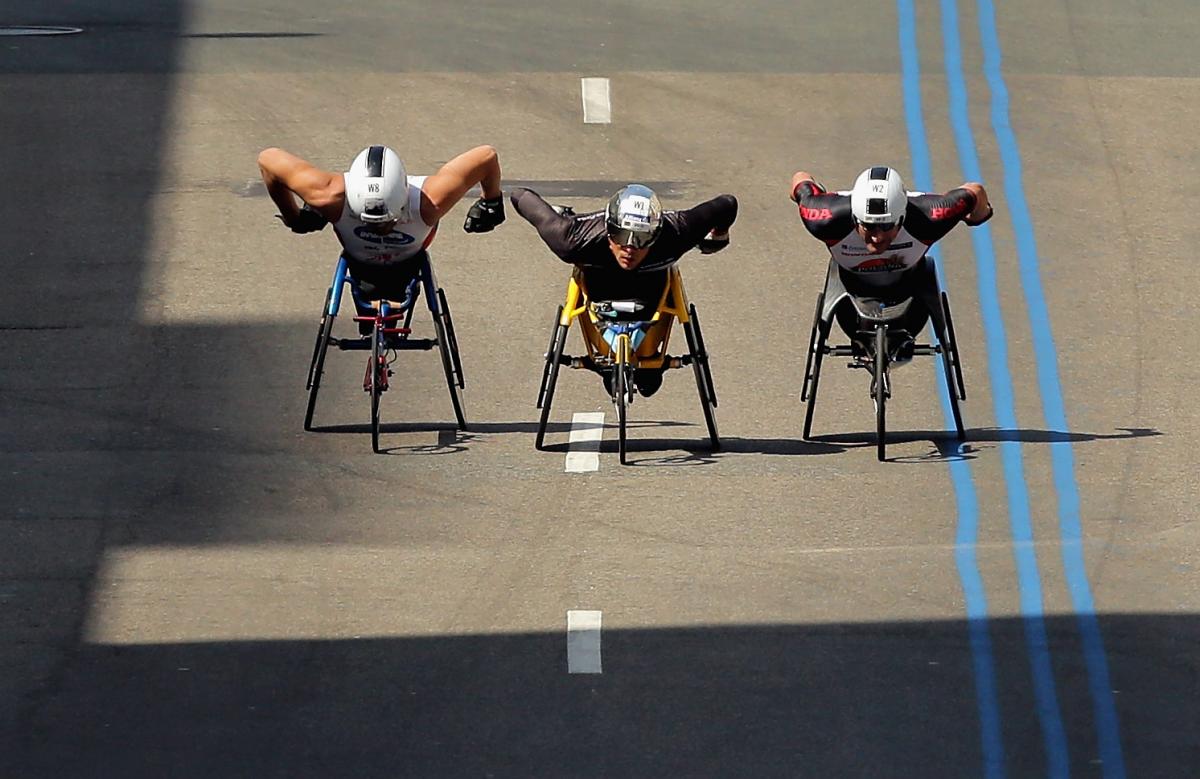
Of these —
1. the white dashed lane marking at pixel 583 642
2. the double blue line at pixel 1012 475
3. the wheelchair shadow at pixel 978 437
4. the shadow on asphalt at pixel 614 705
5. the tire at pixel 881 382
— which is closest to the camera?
the shadow on asphalt at pixel 614 705

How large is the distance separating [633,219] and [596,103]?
751cm

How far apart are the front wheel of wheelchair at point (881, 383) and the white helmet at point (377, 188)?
2966 mm

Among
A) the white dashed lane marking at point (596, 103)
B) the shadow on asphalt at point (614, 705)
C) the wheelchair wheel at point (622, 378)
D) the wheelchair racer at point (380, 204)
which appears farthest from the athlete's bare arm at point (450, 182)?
the white dashed lane marking at point (596, 103)

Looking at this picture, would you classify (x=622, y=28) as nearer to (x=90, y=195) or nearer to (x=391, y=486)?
(x=90, y=195)

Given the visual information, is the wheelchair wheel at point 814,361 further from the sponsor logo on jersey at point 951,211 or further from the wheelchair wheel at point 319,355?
the wheelchair wheel at point 319,355

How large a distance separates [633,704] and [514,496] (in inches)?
111

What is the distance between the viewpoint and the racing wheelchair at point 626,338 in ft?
43.8

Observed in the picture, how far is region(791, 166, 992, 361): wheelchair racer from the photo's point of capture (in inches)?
518

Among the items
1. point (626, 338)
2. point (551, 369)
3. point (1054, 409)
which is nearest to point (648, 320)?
point (626, 338)

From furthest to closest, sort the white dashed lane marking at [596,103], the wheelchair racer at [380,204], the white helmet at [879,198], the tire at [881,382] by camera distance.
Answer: the white dashed lane marking at [596,103], the tire at [881,382], the wheelchair racer at [380,204], the white helmet at [879,198]

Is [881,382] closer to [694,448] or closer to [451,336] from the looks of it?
[694,448]

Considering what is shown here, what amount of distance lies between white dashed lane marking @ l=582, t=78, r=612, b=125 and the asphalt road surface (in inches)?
6.4

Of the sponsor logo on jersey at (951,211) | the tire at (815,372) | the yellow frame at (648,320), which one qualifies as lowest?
the tire at (815,372)

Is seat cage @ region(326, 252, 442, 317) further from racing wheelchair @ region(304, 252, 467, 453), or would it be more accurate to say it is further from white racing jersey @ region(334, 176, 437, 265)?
white racing jersey @ region(334, 176, 437, 265)
